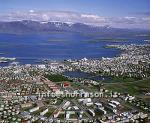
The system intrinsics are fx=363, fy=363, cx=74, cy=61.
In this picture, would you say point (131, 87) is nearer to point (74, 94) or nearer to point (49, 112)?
point (74, 94)

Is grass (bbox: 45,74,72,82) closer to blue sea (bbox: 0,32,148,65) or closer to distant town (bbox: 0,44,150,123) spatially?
distant town (bbox: 0,44,150,123)

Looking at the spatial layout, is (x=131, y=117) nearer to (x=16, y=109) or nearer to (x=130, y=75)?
(x=16, y=109)

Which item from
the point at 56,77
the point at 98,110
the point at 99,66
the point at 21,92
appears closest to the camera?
the point at 98,110

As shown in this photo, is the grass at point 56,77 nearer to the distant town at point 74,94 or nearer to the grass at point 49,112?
the distant town at point 74,94

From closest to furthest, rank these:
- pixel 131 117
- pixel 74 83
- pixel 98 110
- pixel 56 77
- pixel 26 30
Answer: pixel 131 117 < pixel 98 110 < pixel 74 83 < pixel 56 77 < pixel 26 30

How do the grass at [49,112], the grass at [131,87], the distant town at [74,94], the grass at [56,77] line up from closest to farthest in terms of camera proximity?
the distant town at [74,94]
the grass at [49,112]
the grass at [131,87]
the grass at [56,77]

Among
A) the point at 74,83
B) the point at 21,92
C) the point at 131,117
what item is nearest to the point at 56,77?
the point at 74,83

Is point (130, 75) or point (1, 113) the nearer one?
point (1, 113)

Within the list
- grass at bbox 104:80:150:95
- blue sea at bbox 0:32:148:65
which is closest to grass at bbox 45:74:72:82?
grass at bbox 104:80:150:95

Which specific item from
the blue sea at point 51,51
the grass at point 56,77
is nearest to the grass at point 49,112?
the grass at point 56,77
